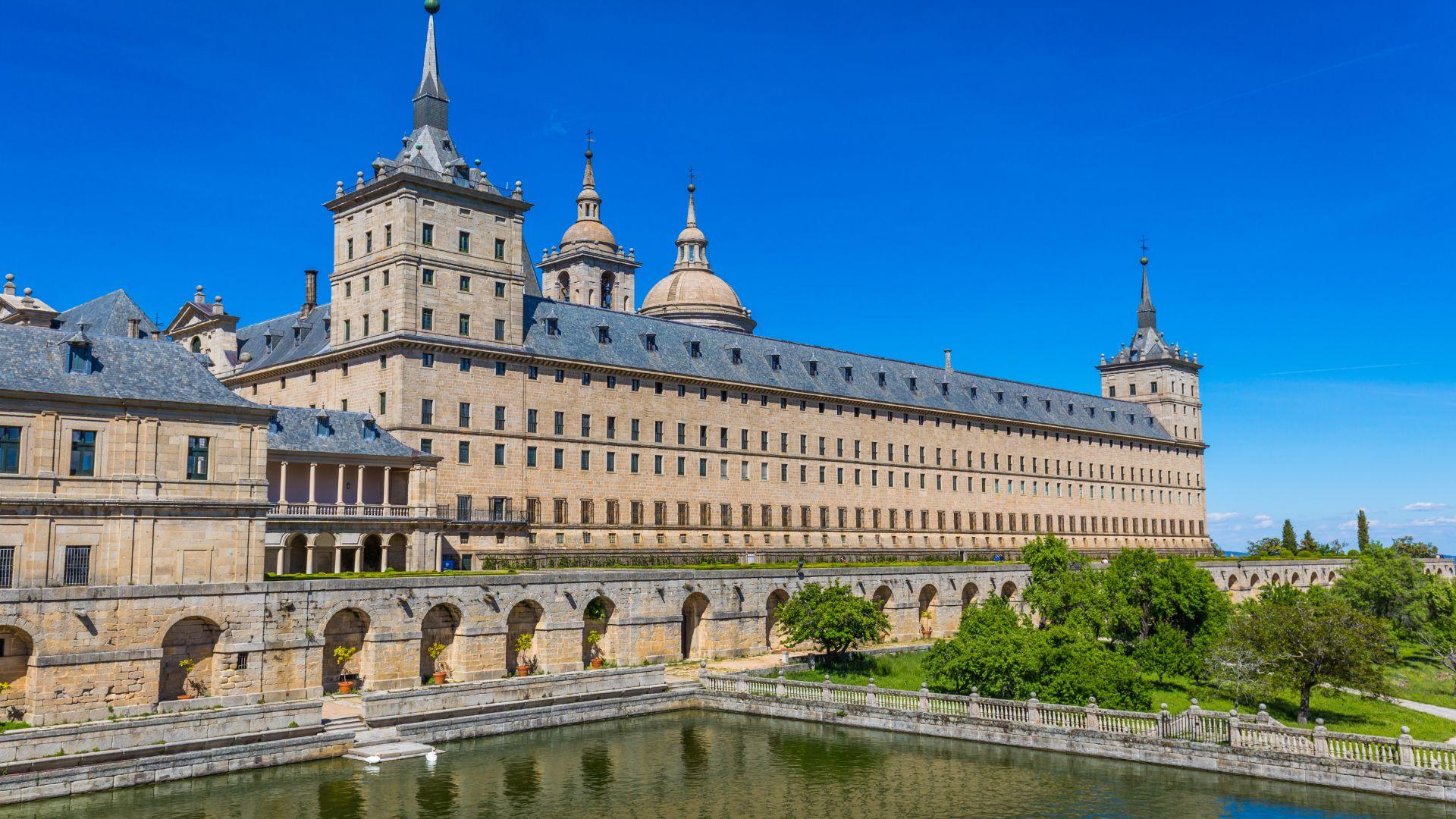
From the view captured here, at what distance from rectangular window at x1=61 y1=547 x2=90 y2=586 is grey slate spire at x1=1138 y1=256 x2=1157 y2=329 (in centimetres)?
12241

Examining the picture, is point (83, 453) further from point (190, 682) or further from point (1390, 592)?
point (1390, 592)

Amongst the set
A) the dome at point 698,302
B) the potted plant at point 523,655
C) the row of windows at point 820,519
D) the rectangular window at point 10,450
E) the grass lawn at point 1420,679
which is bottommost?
the grass lawn at point 1420,679

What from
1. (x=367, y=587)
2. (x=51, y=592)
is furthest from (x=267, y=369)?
(x=51, y=592)

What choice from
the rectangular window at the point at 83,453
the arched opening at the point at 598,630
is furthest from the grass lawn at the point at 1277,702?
the rectangular window at the point at 83,453

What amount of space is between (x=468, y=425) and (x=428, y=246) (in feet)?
34.8

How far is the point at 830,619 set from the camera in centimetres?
6009

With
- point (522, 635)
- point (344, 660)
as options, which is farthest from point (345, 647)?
point (522, 635)

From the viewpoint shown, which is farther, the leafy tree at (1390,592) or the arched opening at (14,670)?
the leafy tree at (1390,592)

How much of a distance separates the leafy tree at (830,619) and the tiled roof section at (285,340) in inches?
1314

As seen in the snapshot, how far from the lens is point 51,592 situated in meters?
40.9

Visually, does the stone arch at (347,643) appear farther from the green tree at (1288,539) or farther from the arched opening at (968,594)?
the green tree at (1288,539)

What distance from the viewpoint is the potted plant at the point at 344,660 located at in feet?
160

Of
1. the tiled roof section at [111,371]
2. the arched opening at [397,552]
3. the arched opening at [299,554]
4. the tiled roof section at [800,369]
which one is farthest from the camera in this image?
the tiled roof section at [800,369]

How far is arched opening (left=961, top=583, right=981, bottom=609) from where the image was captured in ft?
267
